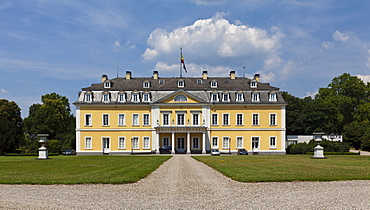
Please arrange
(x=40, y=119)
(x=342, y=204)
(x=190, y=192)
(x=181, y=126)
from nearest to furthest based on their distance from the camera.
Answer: (x=342, y=204) → (x=190, y=192) → (x=181, y=126) → (x=40, y=119)

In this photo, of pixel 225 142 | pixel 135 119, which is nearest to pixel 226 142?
pixel 225 142

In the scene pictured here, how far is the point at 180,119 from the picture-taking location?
53438 mm

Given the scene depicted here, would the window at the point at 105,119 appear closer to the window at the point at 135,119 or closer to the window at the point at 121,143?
the window at the point at 121,143

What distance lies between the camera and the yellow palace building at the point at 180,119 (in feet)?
176

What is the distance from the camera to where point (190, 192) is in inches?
452

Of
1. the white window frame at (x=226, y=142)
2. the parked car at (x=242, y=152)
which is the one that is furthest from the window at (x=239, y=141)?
the parked car at (x=242, y=152)

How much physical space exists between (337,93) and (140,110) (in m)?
38.3

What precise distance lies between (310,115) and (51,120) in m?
43.8

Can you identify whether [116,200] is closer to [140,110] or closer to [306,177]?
[306,177]

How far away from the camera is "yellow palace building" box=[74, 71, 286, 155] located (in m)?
53.6

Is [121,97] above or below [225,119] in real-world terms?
above

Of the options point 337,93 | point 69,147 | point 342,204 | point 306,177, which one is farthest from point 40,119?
point 342,204

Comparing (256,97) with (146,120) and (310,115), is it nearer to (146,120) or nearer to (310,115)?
(310,115)

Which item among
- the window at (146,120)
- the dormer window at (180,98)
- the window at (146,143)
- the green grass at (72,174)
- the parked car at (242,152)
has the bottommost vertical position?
the parked car at (242,152)
